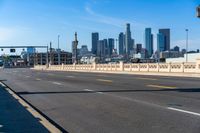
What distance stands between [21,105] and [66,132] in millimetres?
5835

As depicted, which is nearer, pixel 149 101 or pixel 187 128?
pixel 187 128

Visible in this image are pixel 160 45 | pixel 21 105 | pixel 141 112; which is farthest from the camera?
pixel 160 45

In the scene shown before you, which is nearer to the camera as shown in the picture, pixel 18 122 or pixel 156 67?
pixel 18 122

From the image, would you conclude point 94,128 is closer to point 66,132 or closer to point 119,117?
point 66,132

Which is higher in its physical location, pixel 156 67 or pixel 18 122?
pixel 156 67

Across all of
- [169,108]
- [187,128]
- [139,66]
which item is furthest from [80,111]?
[139,66]

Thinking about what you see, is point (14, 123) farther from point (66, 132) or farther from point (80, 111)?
point (80, 111)

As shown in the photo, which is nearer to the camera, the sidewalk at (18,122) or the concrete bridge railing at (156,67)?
the sidewalk at (18,122)

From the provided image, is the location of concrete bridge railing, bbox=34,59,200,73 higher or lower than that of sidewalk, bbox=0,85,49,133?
higher

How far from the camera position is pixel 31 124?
34.6 feet

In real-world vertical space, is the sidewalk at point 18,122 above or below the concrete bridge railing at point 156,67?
below

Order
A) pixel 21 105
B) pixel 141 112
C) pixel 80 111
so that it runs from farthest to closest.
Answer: pixel 21 105
pixel 80 111
pixel 141 112

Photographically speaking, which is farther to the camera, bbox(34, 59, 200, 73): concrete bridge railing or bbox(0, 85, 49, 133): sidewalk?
bbox(34, 59, 200, 73): concrete bridge railing

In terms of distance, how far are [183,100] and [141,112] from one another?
3.36 m
